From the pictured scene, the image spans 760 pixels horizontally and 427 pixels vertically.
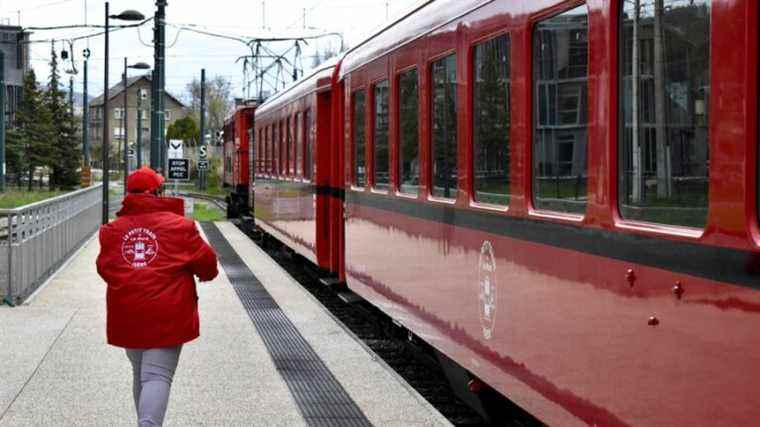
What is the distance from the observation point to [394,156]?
999cm

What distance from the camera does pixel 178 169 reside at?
29031 mm

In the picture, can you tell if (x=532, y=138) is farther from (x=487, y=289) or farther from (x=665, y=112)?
(x=665, y=112)

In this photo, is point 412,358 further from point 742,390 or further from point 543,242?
point 742,390

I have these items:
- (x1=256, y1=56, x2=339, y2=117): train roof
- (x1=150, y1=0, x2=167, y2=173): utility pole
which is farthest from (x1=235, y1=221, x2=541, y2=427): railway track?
(x1=150, y1=0, x2=167, y2=173): utility pole

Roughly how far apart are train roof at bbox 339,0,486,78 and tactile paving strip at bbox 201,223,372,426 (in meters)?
2.47

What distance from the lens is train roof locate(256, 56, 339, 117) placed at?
15.1 m

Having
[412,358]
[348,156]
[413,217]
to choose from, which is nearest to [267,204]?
[348,156]

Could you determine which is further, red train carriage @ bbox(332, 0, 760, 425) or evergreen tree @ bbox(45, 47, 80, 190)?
evergreen tree @ bbox(45, 47, 80, 190)

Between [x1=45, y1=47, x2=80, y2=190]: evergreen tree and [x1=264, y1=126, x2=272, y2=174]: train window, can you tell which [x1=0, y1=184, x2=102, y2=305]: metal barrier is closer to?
[x1=264, y1=126, x2=272, y2=174]: train window

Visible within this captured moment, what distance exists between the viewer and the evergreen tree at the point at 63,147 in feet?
237

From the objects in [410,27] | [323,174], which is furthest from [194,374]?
[323,174]

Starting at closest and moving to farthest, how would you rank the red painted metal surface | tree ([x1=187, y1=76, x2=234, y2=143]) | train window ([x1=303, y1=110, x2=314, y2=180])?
train window ([x1=303, y1=110, x2=314, y2=180]) < the red painted metal surface < tree ([x1=187, y1=76, x2=234, y2=143])

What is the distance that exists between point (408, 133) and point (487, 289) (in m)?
2.70

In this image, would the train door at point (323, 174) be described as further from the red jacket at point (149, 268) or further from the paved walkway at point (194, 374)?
the red jacket at point (149, 268)
